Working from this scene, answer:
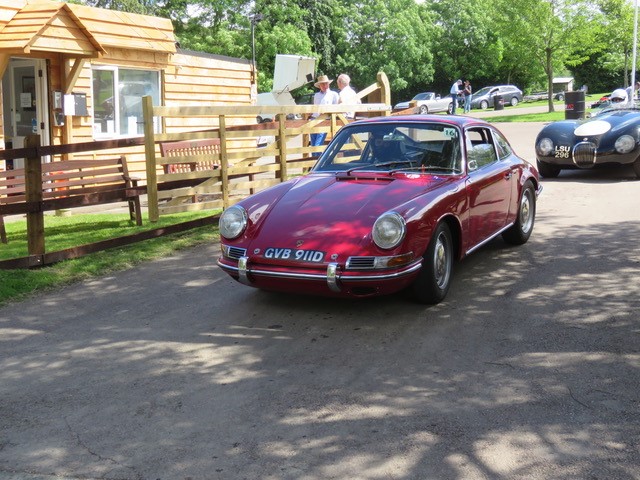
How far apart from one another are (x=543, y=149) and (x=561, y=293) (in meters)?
7.87

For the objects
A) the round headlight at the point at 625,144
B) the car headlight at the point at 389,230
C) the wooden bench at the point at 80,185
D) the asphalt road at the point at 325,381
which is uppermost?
the round headlight at the point at 625,144

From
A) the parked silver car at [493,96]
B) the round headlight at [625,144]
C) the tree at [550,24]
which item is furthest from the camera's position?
the parked silver car at [493,96]

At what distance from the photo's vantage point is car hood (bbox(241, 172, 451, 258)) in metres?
6.14

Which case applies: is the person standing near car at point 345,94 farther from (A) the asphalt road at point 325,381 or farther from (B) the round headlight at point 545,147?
(A) the asphalt road at point 325,381

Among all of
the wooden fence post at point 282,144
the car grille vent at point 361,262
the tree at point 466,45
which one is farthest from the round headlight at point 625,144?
the tree at point 466,45

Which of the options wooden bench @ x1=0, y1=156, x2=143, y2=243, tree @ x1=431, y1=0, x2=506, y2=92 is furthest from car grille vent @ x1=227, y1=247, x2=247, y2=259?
tree @ x1=431, y1=0, x2=506, y2=92

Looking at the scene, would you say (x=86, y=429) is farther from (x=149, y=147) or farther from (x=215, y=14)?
(x=215, y=14)

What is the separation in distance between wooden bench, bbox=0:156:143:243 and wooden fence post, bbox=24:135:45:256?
0.95ft

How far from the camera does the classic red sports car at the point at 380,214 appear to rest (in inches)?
237

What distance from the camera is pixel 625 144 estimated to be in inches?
534

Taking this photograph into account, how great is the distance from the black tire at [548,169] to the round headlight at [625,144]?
3.97 ft

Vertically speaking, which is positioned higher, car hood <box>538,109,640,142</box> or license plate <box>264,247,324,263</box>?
car hood <box>538,109,640,142</box>

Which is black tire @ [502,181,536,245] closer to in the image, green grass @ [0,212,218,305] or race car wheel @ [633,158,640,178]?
green grass @ [0,212,218,305]

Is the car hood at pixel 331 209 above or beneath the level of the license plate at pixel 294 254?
above
